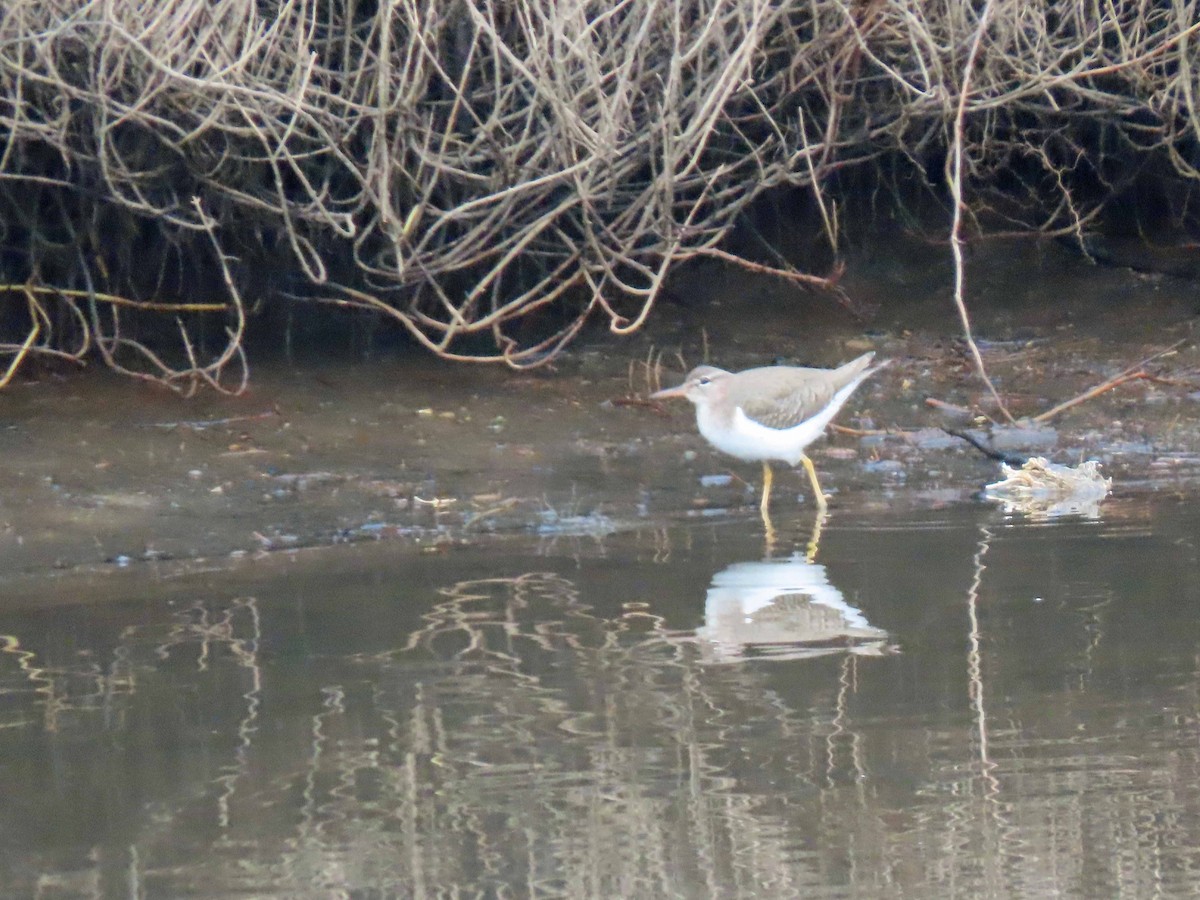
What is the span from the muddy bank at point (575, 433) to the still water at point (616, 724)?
701 mm

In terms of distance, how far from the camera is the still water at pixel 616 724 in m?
3.37

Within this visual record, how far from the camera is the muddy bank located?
6.84 meters

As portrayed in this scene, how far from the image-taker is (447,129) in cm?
743

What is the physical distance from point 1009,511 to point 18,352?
4.57 meters

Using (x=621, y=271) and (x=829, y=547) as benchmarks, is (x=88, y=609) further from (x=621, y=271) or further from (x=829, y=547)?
(x=621, y=271)

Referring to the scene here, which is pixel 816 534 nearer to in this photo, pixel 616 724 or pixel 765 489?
pixel 765 489

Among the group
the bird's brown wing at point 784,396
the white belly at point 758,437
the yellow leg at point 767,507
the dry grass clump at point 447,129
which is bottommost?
the yellow leg at point 767,507

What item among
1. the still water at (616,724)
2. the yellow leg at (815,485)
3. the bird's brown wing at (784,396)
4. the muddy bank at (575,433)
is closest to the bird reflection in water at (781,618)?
the still water at (616,724)

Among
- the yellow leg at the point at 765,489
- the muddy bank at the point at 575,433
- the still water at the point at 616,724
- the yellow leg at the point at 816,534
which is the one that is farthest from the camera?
the yellow leg at the point at 765,489

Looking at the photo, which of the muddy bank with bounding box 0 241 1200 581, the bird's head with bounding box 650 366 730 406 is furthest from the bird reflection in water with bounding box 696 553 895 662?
the bird's head with bounding box 650 366 730 406

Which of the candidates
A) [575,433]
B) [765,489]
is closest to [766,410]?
[765,489]

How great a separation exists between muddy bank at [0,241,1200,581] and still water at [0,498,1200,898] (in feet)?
2.30

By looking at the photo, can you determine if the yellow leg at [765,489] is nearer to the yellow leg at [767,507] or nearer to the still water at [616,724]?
the yellow leg at [767,507]

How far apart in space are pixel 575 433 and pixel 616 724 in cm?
397
